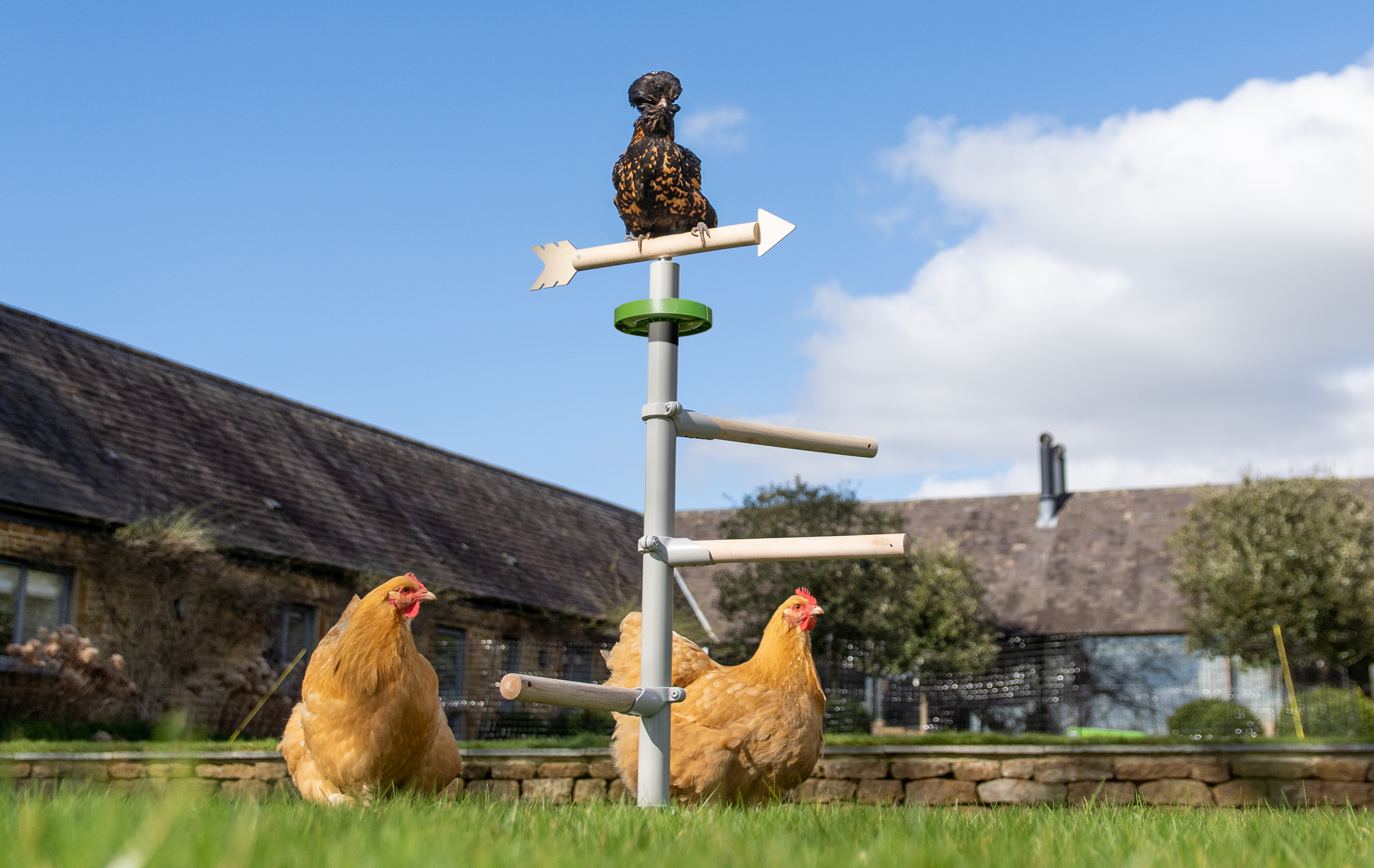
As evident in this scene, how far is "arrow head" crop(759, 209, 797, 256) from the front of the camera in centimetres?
452

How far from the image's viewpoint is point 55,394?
1808cm

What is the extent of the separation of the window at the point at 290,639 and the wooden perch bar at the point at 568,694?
1488 centimetres

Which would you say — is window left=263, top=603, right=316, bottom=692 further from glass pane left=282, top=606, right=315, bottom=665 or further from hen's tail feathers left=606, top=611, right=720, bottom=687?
hen's tail feathers left=606, top=611, right=720, bottom=687

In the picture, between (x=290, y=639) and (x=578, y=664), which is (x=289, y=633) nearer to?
(x=290, y=639)

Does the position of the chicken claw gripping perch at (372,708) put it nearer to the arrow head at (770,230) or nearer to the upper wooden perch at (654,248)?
the upper wooden perch at (654,248)

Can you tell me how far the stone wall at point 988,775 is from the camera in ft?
26.1

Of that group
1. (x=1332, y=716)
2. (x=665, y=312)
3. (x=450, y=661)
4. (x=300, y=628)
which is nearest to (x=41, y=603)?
(x=300, y=628)

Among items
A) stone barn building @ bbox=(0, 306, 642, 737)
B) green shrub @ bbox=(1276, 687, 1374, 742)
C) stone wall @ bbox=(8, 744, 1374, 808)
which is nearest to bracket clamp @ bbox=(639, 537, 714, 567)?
stone wall @ bbox=(8, 744, 1374, 808)

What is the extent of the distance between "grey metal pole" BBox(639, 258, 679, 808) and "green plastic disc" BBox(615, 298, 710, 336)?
173 mm

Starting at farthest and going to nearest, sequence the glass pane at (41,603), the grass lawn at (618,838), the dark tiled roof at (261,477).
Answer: the dark tiled roof at (261,477)
the glass pane at (41,603)
the grass lawn at (618,838)

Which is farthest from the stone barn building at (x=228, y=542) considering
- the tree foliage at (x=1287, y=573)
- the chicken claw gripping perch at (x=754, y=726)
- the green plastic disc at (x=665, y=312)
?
the tree foliage at (x=1287, y=573)

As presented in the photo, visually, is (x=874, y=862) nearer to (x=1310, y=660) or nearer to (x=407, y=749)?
(x=407, y=749)

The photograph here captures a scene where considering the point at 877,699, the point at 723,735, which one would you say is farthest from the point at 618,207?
the point at 877,699

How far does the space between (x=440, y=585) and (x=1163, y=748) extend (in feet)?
48.9
